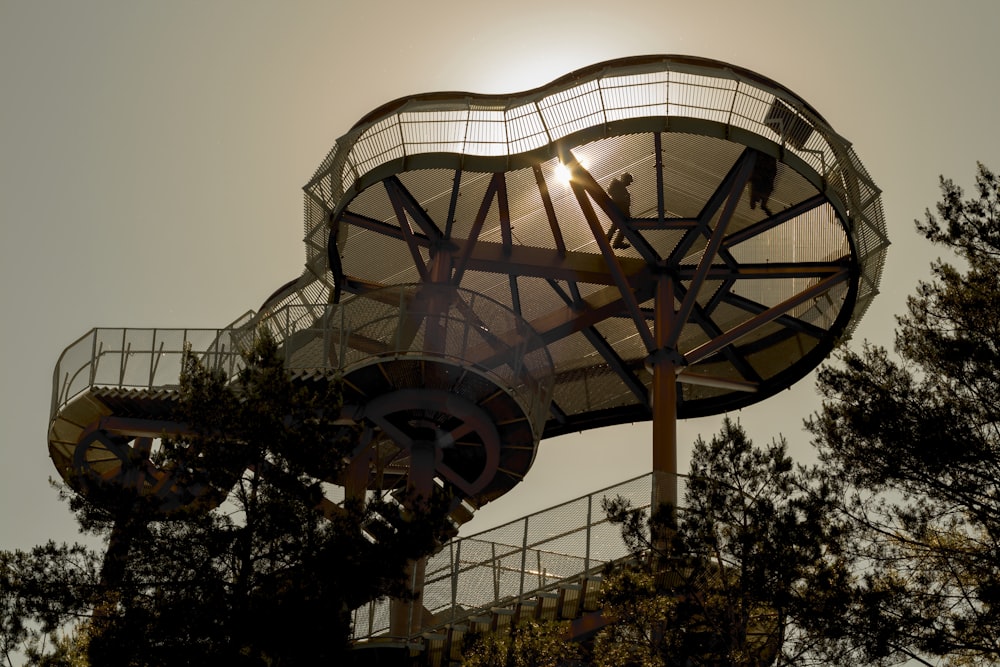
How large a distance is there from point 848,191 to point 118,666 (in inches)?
698

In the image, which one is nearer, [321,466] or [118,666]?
[118,666]

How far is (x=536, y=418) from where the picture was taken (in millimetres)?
28344

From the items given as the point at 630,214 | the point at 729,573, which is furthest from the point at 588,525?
the point at 630,214

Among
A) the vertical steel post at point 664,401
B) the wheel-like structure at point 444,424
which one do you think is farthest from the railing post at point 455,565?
the vertical steel post at point 664,401

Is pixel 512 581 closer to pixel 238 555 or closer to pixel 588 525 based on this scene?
pixel 588 525

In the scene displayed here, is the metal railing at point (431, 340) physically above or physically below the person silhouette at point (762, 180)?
below

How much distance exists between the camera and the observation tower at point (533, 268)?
1097 inches

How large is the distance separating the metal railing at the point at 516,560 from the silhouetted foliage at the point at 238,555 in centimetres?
312

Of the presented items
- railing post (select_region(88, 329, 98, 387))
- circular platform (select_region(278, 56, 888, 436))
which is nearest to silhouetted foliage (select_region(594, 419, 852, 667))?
circular platform (select_region(278, 56, 888, 436))

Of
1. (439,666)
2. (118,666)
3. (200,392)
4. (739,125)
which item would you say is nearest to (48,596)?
(118,666)

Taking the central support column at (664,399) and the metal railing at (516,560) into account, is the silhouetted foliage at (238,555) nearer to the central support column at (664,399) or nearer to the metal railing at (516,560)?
the metal railing at (516,560)

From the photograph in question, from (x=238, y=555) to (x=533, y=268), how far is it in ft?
45.1

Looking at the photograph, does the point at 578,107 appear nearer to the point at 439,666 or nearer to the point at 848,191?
the point at 848,191

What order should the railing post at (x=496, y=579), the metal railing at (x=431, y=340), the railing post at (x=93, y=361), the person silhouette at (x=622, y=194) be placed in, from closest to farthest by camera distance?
1. the railing post at (x=496, y=579)
2. the metal railing at (x=431, y=340)
3. the person silhouette at (x=622, y=194)
4. the railing post at (x=93, y=361)
